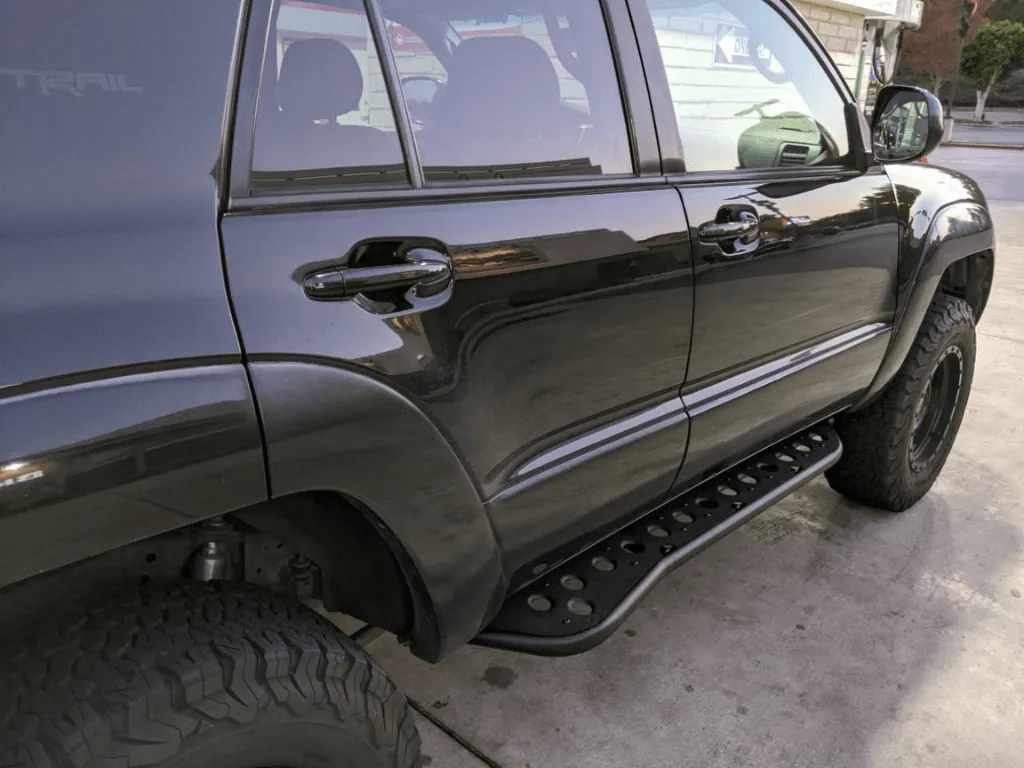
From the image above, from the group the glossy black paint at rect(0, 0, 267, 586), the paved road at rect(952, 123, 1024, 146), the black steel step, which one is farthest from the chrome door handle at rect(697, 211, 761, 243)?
the paved road at rect(952, 123, 1024, 146)

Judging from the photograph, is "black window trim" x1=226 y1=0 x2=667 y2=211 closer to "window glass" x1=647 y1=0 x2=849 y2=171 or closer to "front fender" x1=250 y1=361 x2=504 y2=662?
"window glass" x1=647 y1=0 x2=849 y2=171

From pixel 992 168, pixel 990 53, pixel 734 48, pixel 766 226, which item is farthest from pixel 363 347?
pixel 990 53

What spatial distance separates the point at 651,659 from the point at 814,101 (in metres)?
1.70

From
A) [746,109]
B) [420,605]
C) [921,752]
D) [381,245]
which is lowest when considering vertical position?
[921,752]

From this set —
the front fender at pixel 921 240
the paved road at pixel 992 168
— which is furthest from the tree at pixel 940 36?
the front fender at pixel 921 240

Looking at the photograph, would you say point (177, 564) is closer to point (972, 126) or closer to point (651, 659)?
point (651, 659)

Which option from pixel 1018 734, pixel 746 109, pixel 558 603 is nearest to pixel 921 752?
pixel 1018 734

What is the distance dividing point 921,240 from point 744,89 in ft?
2.88

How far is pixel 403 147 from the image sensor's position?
4.90ft

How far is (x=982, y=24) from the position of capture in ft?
111

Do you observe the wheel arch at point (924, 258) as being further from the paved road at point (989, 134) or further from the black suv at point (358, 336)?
the paved road at point (989, 134)

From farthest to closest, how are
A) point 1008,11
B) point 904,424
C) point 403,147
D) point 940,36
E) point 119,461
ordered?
point 1008,11, point 940,36, point 904,424, point 403,147, point 119,461

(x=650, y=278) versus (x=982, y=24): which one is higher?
(x=982, y=24)

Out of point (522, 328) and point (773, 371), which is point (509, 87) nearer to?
point (522, 328)
